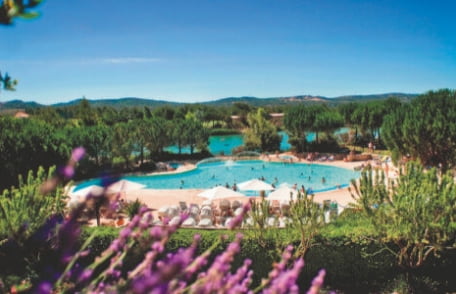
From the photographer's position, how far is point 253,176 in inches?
1538

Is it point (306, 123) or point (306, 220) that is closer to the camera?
point (306, 220)

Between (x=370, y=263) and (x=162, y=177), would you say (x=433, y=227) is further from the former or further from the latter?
(x=162, y=177)

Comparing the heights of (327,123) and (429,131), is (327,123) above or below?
below

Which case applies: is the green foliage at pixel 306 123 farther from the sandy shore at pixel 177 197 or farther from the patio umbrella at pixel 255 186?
the patio umbrella at pixel 255 186

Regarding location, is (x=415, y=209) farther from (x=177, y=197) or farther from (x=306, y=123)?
(x=306, y=123)

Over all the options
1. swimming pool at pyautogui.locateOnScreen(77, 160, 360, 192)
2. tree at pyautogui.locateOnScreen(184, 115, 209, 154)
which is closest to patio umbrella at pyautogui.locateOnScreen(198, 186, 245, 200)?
swimming pool at pyautogui.locateOnScreen(77, 160, 360, 192)

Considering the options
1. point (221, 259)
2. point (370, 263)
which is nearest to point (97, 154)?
point (370, 263)

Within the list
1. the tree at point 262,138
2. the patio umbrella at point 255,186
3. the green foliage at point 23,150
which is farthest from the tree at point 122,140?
the patio umbrella at point 255,186

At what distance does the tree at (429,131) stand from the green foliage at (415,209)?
53.4 feet

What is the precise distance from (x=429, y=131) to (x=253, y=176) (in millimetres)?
17046

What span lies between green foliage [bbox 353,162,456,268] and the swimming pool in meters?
20.0

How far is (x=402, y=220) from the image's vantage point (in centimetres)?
1136

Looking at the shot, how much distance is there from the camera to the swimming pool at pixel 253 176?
35531 millimetres

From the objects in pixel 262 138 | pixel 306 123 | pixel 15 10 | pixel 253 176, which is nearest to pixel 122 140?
pixel 253 176
